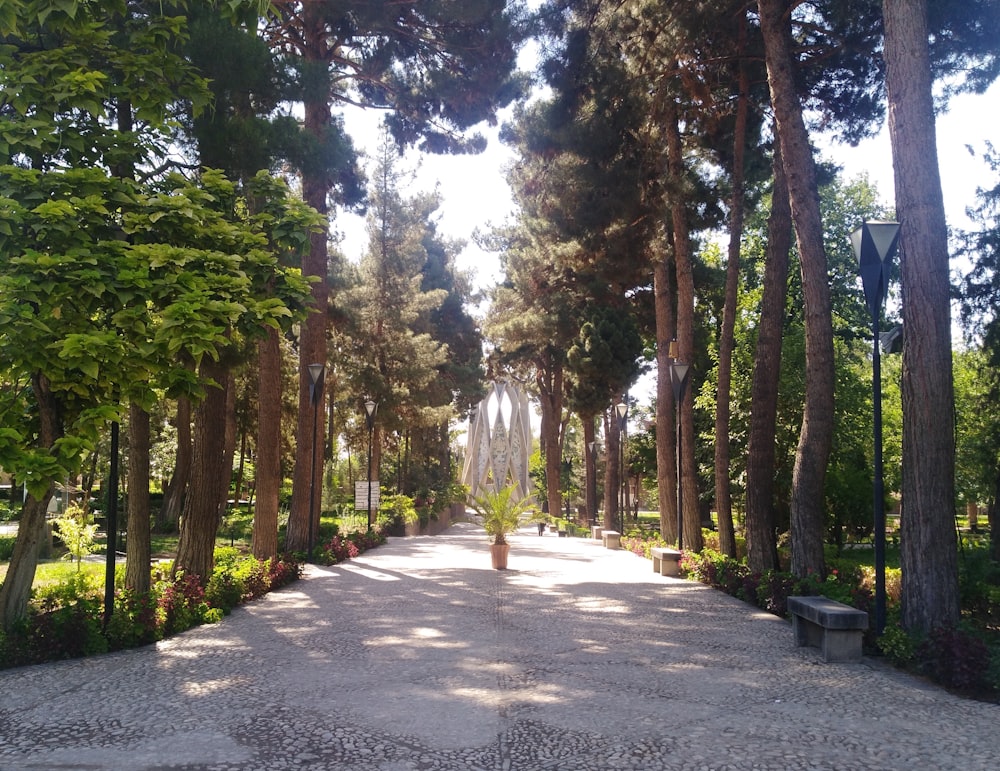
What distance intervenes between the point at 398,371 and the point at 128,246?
22.4 meters

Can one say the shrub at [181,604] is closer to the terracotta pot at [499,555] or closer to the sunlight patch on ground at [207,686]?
the sunlight patch on ground at [207,686]

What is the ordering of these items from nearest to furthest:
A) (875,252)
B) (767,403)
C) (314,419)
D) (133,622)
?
(133,622) < (875,252) < (767,403) < (314,419)

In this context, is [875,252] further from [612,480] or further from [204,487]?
[612,480]

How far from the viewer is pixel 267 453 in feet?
44.7

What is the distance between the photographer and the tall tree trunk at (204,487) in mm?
10359

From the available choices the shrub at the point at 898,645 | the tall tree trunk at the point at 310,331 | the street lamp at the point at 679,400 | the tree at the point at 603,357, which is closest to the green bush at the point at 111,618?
the tall tree trunk at the point at 310,331

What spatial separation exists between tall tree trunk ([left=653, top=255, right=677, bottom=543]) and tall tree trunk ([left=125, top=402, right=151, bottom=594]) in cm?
1136

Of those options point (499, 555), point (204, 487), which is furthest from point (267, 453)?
point (499, 555)

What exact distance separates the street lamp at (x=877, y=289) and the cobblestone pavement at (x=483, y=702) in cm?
93

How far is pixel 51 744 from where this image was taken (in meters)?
4.75

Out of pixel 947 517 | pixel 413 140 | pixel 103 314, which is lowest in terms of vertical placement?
pixel 947 517

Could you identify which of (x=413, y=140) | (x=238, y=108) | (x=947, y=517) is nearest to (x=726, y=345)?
(x=413, y=140)

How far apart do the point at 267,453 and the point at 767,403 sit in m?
7.86

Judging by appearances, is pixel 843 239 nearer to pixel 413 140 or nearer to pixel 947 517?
pixel 413 140
